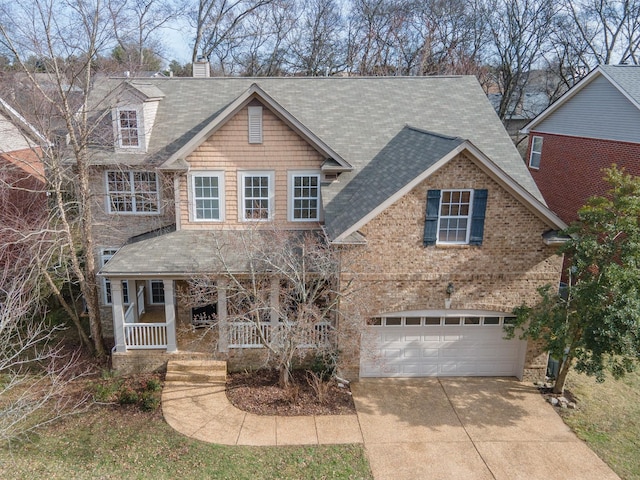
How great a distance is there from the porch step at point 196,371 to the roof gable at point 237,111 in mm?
6007

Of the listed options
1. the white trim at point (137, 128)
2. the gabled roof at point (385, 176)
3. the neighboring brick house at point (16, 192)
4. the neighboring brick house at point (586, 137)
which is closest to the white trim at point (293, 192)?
the gabled roof at point (385, 176)

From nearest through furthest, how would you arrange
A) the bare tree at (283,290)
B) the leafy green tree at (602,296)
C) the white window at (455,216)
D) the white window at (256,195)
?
the leafy green tree at (602,296) → the bare tree at (283,290) → the white window at (455,216) → the white window at (256,195)

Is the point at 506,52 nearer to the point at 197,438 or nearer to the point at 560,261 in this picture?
the point at 560,261

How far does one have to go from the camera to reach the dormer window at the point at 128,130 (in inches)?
632

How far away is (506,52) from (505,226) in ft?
115

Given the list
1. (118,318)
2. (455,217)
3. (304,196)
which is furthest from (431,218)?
(118,318)

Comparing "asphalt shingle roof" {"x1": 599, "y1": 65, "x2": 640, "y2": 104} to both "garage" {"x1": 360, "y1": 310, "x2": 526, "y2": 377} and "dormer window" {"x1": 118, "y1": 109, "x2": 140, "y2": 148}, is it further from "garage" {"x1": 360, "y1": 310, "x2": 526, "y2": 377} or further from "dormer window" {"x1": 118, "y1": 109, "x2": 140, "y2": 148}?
"dormer window" {"x1": 118, "y1": 109, "x2": 140, "y2": 148}

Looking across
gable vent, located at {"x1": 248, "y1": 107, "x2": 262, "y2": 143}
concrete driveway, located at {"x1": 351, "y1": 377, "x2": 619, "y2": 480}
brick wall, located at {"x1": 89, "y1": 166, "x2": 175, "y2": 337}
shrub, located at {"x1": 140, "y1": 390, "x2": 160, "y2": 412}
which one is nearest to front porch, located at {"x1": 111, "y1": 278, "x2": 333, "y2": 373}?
shrub, located at {"x1": 140, "y1": 390, "x2": 160, "y2": 412}

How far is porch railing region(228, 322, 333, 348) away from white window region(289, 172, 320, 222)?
372cm

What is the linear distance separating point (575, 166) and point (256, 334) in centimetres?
1749

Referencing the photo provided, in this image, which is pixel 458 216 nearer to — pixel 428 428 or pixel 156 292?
pixel 428 428

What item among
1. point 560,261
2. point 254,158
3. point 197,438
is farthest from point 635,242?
point 197,438

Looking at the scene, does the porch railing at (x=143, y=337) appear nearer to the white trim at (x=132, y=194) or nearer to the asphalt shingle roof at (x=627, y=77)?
the white trim at (x=132, y=194)

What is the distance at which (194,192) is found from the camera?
50.2ft
